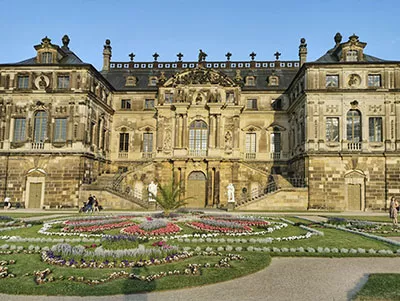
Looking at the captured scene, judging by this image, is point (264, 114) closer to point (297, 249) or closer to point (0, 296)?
point (297, 249)

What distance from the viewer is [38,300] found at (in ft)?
22.0

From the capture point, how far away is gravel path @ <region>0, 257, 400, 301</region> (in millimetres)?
6924

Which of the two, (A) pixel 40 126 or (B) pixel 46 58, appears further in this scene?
(B) pixel 46 58

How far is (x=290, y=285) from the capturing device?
7.81m

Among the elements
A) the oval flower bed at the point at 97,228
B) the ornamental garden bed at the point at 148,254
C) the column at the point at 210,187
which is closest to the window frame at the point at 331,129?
the column at the point at 210,187

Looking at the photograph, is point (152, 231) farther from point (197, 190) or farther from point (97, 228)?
point (197, 190)

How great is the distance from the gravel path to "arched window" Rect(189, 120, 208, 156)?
90.0 feet

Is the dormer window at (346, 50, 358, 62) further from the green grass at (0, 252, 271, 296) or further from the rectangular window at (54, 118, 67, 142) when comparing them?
the green grass at (0, 252, 271, 296)

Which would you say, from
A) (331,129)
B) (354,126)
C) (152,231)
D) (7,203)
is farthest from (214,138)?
(152,231)

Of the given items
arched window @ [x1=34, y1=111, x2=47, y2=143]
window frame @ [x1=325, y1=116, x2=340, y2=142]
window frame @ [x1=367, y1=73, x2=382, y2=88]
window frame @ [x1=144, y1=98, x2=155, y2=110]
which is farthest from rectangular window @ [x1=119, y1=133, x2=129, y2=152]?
window frame @ [x1=367, y1=73, x2=382, y2=88]

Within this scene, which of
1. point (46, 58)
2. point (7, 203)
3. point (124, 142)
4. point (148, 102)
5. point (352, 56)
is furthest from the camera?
point (148, 102)

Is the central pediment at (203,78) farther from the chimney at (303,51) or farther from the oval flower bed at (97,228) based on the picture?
the oval flower bed at (97,228)

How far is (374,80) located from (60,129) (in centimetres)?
3219

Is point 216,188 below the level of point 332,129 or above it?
below
